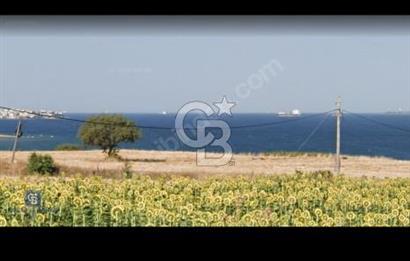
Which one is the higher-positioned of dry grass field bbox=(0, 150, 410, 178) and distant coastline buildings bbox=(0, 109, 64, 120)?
distant coastline buildings bbox=(0, 109, 64, 120)

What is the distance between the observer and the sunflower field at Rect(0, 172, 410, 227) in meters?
4.96

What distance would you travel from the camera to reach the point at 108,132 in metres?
18.4

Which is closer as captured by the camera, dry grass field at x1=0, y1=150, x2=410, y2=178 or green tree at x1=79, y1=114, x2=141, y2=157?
dry grass field at x1=0, y1=150, x2=410, y2=178

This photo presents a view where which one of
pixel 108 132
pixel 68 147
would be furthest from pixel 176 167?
pixel 68 147

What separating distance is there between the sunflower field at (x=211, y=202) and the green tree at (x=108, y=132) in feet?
36.5

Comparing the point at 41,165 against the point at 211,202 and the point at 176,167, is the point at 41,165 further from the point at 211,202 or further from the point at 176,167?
the point at 211,202

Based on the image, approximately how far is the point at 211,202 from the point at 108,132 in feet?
42.4

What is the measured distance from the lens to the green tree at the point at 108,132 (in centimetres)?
1834

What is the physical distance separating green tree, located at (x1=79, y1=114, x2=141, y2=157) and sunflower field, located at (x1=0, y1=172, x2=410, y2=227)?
11116 mm

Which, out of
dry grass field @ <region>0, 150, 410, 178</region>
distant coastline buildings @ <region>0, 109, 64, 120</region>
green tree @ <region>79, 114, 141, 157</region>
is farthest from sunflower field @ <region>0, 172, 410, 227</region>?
green tree @ <region>79, 114, 141, 157</region>

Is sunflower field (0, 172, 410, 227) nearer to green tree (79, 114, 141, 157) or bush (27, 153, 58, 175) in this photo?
bush (27, 153, 58, 175)
